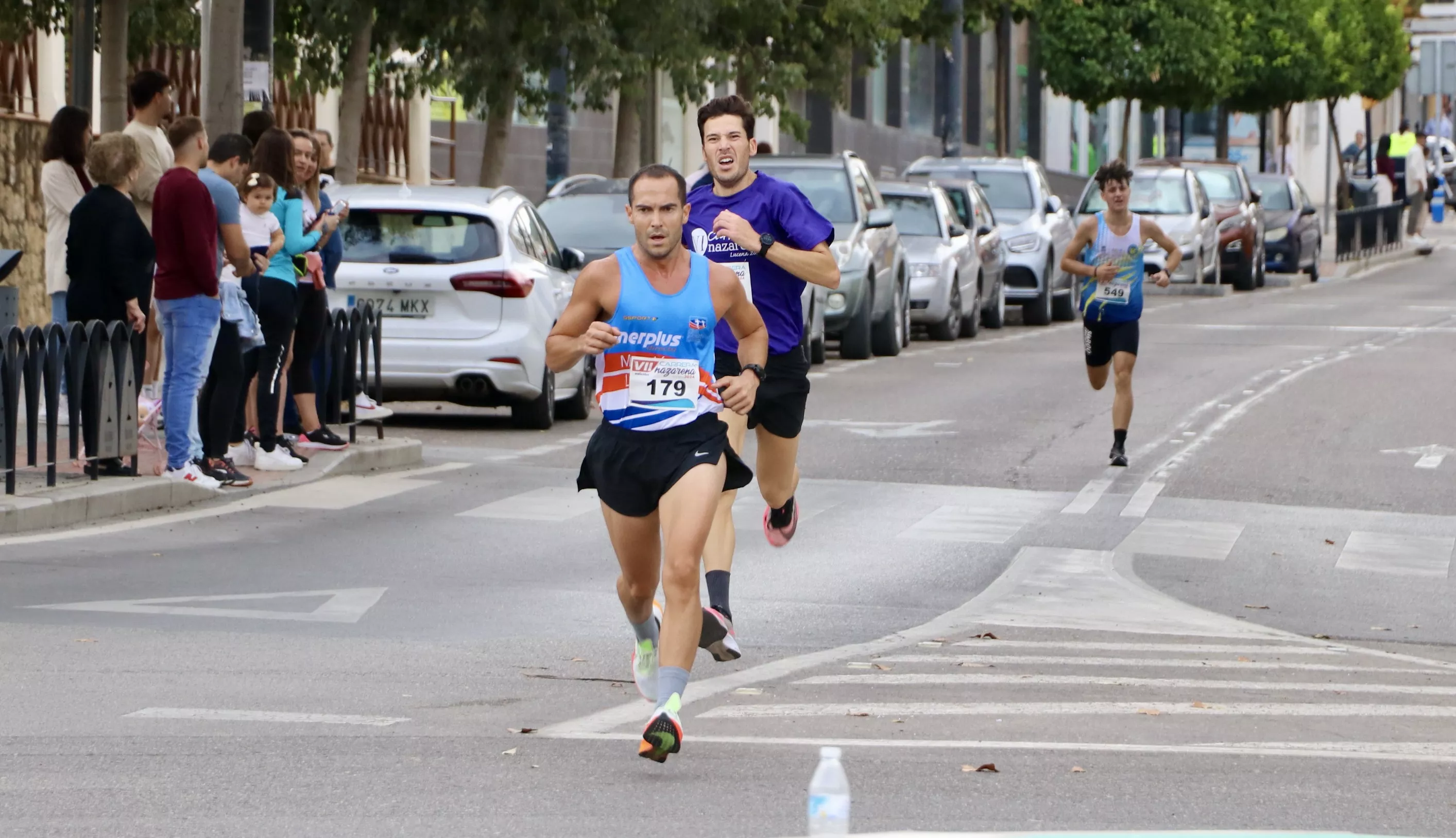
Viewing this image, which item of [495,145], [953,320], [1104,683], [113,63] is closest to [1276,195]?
[953,320]

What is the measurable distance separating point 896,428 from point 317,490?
540 cm

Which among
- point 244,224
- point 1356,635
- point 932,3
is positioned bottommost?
point 1356,635

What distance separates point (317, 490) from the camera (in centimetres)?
1338

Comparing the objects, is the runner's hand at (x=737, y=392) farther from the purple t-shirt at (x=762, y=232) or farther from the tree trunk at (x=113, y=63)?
the tree trunk at (x=113, y=63)

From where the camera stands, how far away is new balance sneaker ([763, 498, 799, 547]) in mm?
9539

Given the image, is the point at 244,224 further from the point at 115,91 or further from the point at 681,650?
the point at 681,650

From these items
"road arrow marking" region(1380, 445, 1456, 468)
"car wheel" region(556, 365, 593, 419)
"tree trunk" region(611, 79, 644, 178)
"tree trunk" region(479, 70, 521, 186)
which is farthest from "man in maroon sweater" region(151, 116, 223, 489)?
"tree trunk" region(611, 79, 644, 178)

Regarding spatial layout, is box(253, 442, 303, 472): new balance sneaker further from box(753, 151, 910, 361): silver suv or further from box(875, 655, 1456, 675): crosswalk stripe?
box(753, 151, 910, 361): silver suv

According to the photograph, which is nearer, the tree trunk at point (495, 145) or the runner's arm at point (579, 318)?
the runner's arm at point (579, 318)

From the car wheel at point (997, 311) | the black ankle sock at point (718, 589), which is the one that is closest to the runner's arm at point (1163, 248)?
the black ankle sock at point (718, 589)

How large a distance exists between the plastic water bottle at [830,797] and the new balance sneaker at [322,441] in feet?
34.8

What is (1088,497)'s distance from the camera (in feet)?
46.1

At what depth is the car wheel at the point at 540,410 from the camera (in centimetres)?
1678

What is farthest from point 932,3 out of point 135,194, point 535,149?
point 135,194
